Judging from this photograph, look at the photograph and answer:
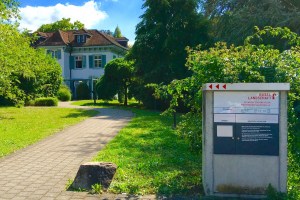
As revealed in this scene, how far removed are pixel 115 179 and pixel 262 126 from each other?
264 centimetres

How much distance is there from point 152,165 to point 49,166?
2081 mm

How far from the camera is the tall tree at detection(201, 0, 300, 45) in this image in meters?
19.2

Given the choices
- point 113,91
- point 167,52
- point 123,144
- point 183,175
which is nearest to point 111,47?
point 113,91

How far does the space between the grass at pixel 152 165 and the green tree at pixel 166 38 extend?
13.9 m

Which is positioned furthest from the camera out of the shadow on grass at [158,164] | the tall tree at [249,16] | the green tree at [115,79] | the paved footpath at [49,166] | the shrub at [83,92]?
the shrub at [83,92]

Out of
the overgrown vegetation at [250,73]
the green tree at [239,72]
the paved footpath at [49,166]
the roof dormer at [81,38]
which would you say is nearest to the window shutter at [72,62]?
the roof dormer at [81,38]

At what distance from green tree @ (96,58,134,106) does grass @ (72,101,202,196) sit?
63.2 feet

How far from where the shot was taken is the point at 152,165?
7.93 meters

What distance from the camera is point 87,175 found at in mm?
6203

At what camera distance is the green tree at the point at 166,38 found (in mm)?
26172

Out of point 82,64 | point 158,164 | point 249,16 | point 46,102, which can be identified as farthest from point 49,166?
point 82,64

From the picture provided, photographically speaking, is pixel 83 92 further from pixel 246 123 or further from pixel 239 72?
pixel 246 123

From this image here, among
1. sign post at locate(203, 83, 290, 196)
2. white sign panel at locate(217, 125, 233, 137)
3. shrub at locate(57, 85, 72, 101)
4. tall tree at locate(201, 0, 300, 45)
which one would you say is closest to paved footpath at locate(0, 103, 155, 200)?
sign post at locate(203, 83, 290, 196)

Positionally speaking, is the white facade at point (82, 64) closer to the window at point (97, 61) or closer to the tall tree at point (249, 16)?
the window at point (97, 61)
